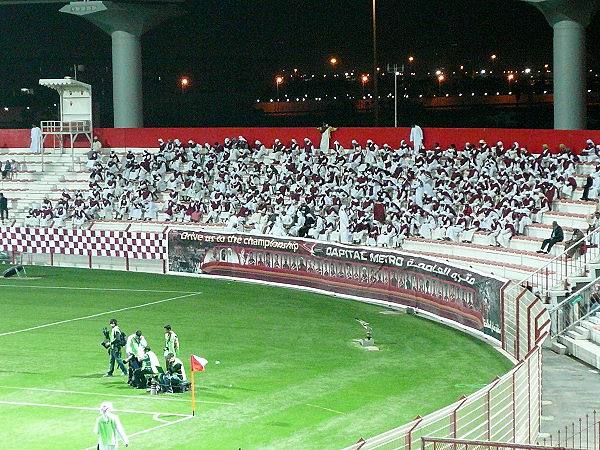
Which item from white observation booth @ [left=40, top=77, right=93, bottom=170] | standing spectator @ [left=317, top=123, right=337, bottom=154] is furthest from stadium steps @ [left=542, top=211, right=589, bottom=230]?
white observation booth @ [left=40, top=77, right=93, bottom=170]

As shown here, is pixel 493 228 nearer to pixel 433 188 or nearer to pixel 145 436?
pixel 433 188

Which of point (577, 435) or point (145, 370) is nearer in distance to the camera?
point (577, 435)

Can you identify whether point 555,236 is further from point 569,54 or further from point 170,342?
point 569,54

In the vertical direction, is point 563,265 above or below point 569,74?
below

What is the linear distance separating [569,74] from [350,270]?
14.7 m

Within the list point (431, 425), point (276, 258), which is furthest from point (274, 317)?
point (431, 425)

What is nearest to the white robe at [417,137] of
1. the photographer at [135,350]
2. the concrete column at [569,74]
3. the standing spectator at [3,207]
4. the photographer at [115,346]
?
the concrete column at [569,74]

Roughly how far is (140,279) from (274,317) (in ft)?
33.1

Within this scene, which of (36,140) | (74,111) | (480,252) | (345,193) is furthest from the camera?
(36,140)

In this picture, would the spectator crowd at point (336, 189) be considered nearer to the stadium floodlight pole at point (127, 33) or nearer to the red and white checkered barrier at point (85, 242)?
the red and white checkered barrier at point (85, 242)

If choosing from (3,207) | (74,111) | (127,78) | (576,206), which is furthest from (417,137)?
(127,78)

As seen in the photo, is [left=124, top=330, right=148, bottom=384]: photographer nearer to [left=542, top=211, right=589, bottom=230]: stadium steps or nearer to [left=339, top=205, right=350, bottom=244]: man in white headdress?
[left=339, top=205, right=350, bottom=244]: man in white headdress

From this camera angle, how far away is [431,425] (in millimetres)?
13305

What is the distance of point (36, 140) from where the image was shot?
53000 millimetres
